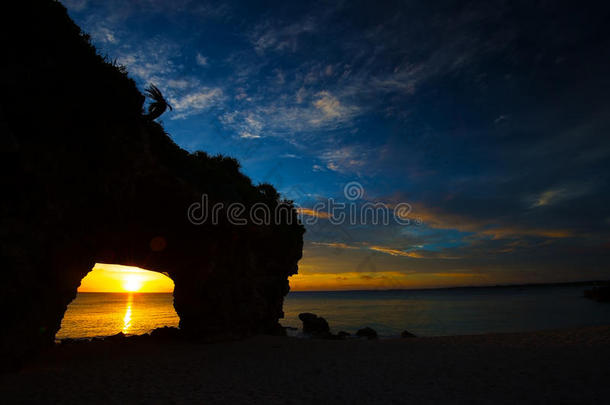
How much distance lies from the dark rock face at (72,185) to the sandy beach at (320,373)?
7.95 ft

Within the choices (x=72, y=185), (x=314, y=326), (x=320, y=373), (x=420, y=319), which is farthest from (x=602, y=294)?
(x=72, y=185)

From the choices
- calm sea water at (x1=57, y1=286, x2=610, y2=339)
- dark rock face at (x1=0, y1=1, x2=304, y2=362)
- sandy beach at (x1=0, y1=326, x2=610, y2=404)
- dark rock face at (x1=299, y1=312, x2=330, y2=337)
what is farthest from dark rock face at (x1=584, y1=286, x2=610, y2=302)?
dark rock face at (x1=0, y1=1, x2=304, y2=362)

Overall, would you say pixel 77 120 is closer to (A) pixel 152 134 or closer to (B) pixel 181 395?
(A) pixel 152 134

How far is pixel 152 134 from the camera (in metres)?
15.8

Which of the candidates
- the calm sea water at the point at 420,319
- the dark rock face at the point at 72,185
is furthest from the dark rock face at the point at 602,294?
the dark rock face at the point at 72,185

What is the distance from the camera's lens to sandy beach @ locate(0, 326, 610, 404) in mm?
9203

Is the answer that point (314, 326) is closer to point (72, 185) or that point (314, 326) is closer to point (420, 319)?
point (420, 319)

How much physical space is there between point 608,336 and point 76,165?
95.6ft

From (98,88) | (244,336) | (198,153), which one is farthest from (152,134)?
(244,336)

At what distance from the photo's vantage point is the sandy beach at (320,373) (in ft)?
30.2

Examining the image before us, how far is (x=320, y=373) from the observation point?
475 inches

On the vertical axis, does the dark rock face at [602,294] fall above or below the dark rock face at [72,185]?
below

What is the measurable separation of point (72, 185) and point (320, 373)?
39.9ft

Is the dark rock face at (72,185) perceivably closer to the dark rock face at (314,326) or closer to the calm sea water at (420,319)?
the dark rock face at (314,326)
